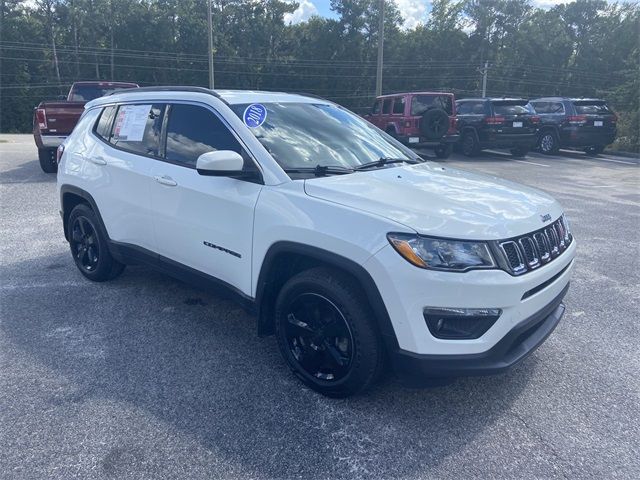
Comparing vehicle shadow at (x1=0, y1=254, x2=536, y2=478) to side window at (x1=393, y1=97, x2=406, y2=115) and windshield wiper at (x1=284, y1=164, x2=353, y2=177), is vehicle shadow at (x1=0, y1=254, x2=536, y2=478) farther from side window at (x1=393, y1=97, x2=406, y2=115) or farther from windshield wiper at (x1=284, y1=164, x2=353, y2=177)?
side window at (x1=393, y1=97, x2=406, y2=115)

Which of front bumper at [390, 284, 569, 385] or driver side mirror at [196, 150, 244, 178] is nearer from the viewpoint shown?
front bumper at [390, 284, 569, 385]

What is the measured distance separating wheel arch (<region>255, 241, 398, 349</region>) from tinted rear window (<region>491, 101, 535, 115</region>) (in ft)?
49.2

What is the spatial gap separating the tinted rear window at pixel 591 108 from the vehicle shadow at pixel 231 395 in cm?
1639

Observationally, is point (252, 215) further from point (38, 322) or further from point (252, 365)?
point (38, 322)

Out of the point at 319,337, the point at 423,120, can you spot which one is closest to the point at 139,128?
the point at 319,337

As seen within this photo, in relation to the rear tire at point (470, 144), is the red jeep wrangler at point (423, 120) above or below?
above

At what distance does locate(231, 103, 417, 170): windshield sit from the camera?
12.0ft

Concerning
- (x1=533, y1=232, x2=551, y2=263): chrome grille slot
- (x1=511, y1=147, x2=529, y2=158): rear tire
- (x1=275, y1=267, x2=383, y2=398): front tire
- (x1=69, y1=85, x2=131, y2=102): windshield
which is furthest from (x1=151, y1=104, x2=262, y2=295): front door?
(x1=511, y1=147, x2=529, y2=158): rear tire

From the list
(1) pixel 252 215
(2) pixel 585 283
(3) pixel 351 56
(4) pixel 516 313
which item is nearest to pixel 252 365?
(1) pixel 252 215

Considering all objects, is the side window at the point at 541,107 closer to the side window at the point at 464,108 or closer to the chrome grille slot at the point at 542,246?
the side window at the point at 464,108

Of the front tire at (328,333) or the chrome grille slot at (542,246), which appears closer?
the front tire at (328,333)

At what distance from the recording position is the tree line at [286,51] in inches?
2085

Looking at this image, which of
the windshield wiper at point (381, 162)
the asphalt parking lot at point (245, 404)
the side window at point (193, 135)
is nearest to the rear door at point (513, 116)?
the asphalt parking lot at point (245, 404)

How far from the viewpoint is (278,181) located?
133 inches
